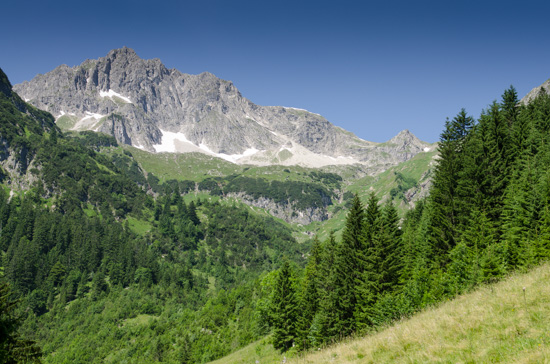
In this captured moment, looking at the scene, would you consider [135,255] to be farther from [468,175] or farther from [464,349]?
[464,349]

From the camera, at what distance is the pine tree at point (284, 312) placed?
164 ft

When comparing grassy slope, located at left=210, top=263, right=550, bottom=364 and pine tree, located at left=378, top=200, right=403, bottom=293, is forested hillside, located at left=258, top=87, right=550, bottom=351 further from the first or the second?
grassy slope, located at left=210, top=263, right=550, bottom=364

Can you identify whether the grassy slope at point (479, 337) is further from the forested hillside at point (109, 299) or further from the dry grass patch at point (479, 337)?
the forested hillside at point (109, 299)

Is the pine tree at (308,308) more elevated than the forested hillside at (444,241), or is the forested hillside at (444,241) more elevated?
the forested hillside at (444,241)

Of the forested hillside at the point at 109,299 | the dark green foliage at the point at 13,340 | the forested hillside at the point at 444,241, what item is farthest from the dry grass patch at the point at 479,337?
the forested hillside at the point at 109,299

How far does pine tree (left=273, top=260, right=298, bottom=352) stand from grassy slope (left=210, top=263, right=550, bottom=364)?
36.7 meters

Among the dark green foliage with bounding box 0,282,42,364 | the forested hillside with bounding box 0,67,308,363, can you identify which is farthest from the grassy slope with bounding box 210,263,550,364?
the forested hillside with bounding box 0,67,308,363

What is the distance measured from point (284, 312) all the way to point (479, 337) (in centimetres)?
4264

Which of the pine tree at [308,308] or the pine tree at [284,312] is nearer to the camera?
the pine tree at [308,308]

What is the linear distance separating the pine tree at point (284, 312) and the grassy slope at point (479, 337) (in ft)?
120

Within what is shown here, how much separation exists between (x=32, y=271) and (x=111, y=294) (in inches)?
1793

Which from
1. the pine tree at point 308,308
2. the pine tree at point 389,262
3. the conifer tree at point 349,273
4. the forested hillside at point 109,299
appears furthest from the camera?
the forested hillside at point 109,299

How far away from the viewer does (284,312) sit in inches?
1991

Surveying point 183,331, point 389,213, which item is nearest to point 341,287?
point 389,213
